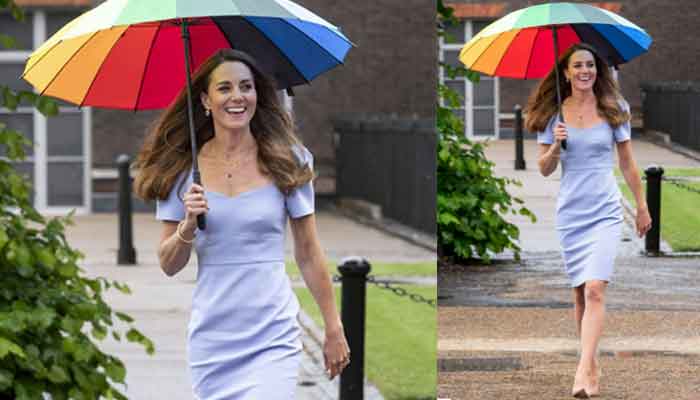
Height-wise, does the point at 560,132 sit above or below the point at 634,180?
above

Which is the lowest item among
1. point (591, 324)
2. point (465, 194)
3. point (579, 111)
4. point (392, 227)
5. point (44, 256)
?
point (392, 227)

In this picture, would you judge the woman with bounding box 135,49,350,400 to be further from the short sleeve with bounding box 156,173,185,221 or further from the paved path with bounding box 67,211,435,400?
the paved path with bounding box 67,211,435,400

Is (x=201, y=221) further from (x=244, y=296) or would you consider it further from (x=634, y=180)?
(x=634, y=180)

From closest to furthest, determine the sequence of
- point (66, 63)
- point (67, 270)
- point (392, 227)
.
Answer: point (66, 63) < point (67, 270) < point (392, 227)

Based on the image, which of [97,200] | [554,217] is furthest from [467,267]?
[97,200]

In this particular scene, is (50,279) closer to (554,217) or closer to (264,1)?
(264,1)

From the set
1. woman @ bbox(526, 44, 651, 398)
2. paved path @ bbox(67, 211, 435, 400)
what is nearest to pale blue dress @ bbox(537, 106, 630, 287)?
woman @ bbox(526, 44, 651, 398)

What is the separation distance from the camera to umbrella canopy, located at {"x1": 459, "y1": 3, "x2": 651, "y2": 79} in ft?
13.2

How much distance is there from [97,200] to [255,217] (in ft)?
40.1

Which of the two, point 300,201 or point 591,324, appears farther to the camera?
point 591,324

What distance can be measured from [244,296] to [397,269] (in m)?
6.62

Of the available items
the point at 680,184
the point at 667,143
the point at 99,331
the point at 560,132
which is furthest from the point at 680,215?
the point at 99,331

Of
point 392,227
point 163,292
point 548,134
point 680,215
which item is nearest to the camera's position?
point 548,134

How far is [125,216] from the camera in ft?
32.5
